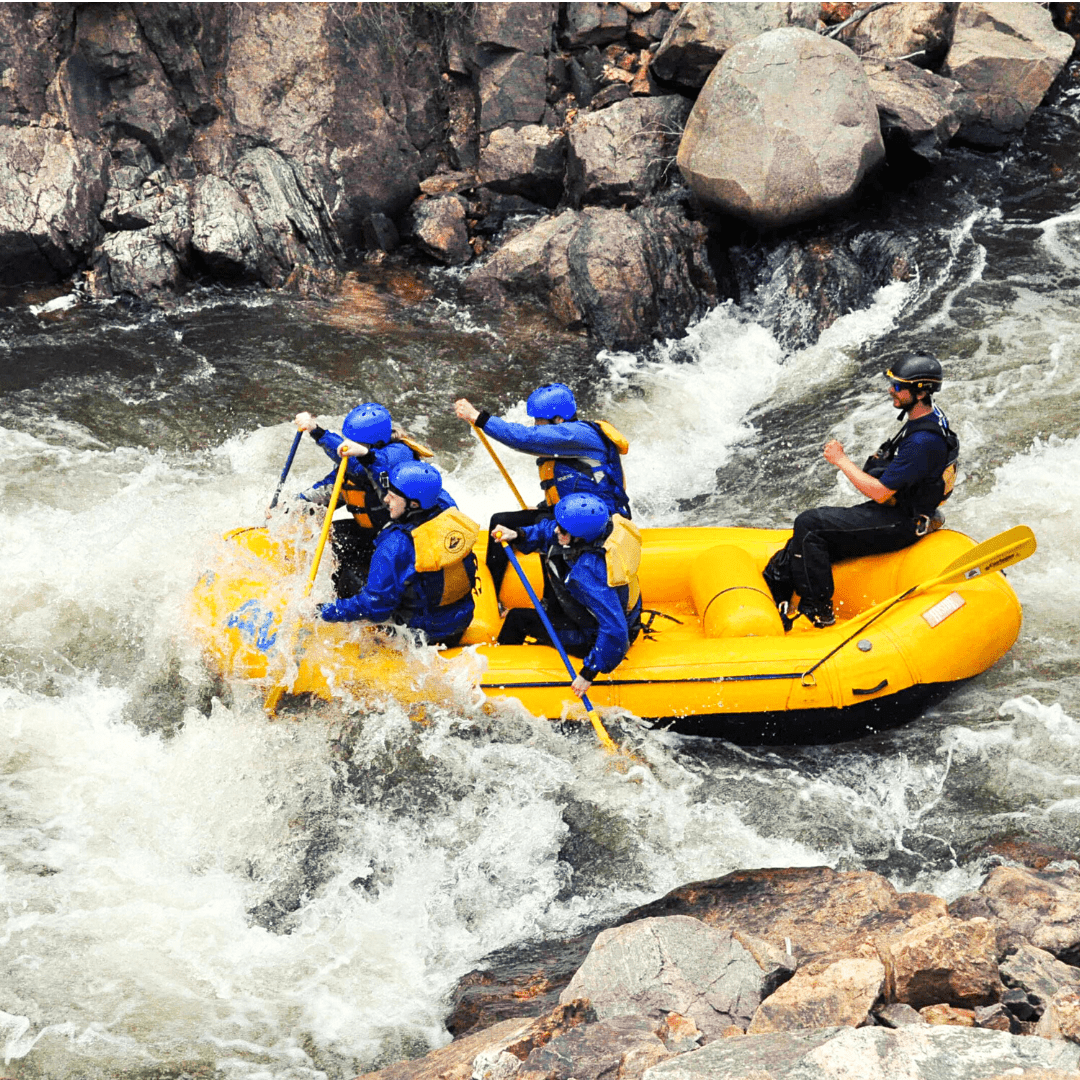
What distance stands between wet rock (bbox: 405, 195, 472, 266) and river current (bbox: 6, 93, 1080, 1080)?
6.97 ft

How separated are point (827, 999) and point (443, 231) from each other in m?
8.91

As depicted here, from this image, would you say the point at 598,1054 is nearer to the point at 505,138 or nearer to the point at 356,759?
the point at 356,759

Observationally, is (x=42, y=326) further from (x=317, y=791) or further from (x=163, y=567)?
(x=317, y=791)

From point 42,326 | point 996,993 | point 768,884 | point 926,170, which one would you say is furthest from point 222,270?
point 996,993

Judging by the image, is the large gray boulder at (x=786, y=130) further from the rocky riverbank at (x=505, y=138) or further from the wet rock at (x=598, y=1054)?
the wet rock at (x=598, y=1054)

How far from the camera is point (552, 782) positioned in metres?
5.16

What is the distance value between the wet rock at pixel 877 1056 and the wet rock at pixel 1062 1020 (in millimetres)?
131

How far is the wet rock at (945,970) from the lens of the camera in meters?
3.02

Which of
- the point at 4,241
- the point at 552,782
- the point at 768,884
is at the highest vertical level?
the point at 4,241

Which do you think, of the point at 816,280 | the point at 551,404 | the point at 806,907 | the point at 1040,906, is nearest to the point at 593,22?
the point at 816,280

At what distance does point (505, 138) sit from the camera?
432 inches

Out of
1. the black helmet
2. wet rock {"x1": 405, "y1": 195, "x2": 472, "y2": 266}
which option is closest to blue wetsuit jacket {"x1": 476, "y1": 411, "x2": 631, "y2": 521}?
the black helmet

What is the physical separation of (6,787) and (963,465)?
6.27 m

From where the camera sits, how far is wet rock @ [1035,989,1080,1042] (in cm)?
273
